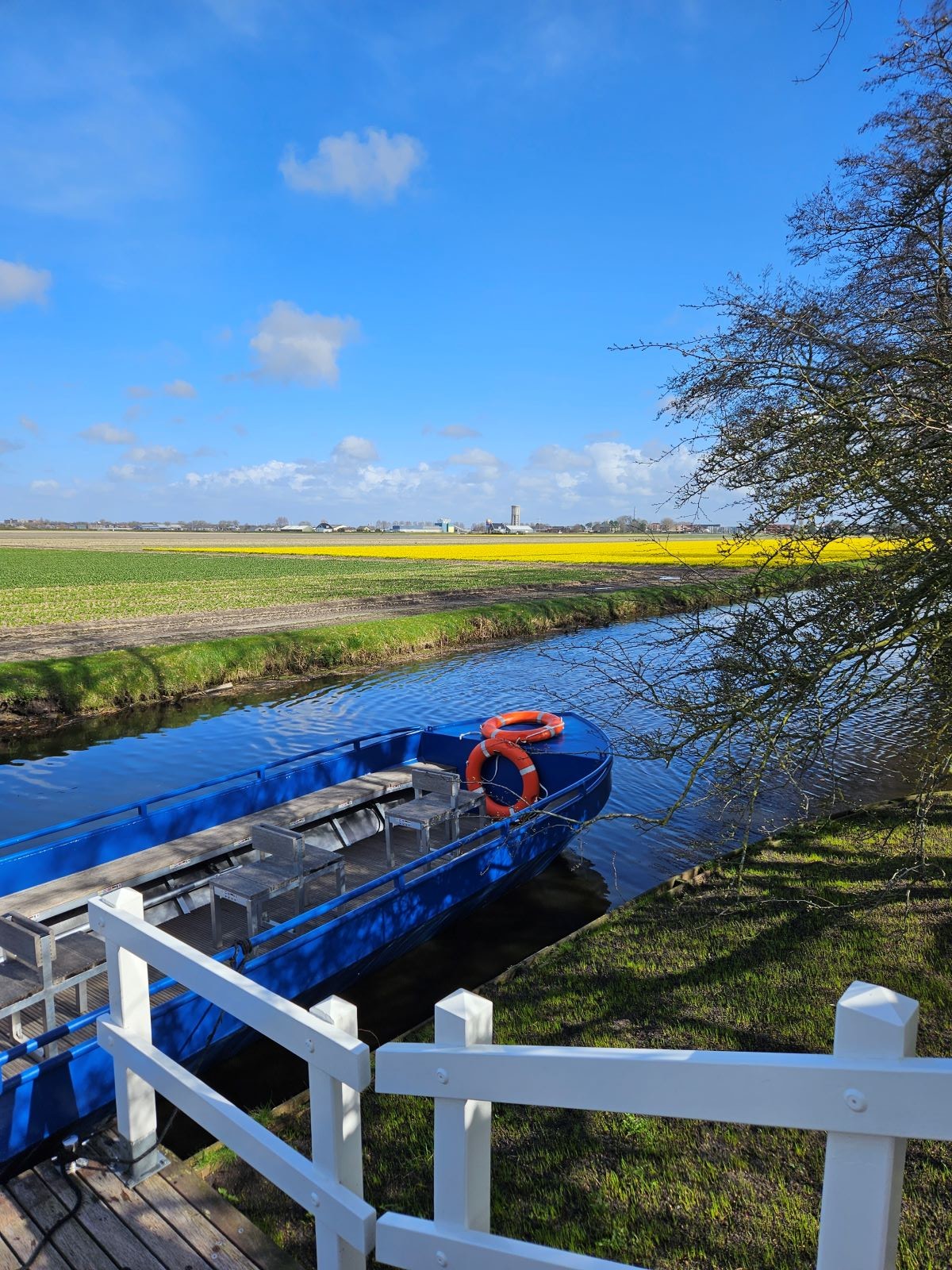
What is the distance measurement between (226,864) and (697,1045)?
16.3 ft

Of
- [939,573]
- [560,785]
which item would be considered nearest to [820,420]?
[939,573]

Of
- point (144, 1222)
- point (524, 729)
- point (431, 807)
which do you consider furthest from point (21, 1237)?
point (524, 729)

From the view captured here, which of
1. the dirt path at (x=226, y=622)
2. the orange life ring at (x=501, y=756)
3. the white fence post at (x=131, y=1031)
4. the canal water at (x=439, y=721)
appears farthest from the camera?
the dirt path at (x=226, y=622)

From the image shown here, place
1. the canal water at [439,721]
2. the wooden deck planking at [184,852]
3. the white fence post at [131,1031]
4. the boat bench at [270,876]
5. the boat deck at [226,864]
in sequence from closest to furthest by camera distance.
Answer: the white fence post at [131,1031] < the boat deck at [226,864] < the boat bench at [270,876] < the wooden deck planking at [184,852] < the canal water at [439,721]

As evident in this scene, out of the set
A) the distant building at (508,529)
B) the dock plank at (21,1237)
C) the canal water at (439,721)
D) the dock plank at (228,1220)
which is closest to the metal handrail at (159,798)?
the canal water at (439,721)

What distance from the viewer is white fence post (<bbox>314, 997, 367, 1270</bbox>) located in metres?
2.71

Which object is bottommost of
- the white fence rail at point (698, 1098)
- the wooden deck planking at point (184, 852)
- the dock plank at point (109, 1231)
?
the wooden deck planking at point (184, 852)

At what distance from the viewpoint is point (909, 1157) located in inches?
170

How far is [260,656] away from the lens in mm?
22609

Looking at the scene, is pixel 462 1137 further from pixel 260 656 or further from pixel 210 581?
pixel 210 581

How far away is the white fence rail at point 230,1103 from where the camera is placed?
2709 mm

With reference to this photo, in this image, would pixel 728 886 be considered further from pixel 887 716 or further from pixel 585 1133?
pixel 887 716

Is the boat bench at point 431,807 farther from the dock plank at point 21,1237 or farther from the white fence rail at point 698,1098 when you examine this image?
the white fence rail at point 698,1098

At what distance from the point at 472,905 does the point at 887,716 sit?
12188 mm
